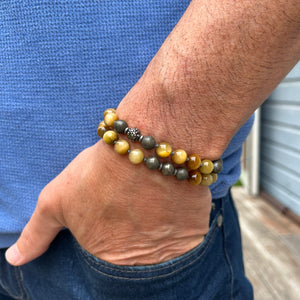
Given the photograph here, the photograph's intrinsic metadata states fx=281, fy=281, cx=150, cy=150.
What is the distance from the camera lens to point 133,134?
1.78 feet

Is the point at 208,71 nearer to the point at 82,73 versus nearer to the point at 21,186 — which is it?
the point at 82,73

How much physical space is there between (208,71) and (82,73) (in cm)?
29

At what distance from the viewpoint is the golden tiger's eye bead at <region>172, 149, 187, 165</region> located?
54 cm

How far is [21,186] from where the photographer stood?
29.4 inches

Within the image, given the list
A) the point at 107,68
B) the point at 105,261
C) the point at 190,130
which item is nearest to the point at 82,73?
the point at 107,68

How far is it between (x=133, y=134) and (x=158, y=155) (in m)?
0.06

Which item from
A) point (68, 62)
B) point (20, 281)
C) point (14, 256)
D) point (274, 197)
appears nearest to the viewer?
point (68, 62)

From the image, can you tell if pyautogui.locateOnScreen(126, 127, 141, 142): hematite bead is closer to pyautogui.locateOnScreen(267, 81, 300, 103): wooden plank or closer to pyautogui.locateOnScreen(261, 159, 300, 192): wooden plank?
pyautogui.locateOnScreen(267, 81, 300, 103): wooden plank

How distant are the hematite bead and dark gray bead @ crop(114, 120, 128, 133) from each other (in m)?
0.01

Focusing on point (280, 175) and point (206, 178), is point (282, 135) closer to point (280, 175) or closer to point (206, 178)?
point (280, 175)

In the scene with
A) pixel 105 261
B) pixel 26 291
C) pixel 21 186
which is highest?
pixel 21 186

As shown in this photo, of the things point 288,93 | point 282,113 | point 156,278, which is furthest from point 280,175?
point 156,278

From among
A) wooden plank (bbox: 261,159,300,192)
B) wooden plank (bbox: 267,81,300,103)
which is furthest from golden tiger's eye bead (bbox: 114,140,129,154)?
wooden plank (bbox: 261,159,300,192)

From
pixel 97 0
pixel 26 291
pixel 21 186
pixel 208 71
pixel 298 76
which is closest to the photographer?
pixel 208 71
